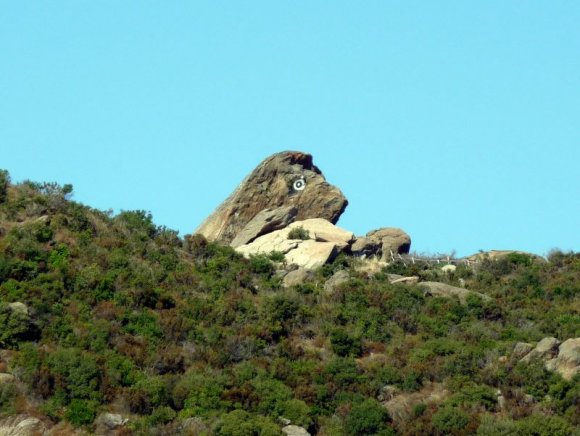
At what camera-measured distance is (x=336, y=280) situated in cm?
5159

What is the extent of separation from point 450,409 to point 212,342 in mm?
7649

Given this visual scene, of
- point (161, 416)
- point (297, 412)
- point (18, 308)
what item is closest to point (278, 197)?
point (18, 308)

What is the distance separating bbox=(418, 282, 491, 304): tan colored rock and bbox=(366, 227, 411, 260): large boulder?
6212 mm

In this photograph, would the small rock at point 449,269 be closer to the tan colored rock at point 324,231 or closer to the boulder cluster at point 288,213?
the boulder cluster at point 288,213

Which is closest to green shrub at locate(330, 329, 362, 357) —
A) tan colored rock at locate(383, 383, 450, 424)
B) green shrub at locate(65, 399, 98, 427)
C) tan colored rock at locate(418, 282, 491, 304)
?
tan colored rock at locate(383, 383, 450, 424)

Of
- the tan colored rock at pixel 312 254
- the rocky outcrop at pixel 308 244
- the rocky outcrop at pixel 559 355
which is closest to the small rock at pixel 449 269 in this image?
the rocky outcrop at pixel 308 244

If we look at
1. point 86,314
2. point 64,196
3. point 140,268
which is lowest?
point 86,314

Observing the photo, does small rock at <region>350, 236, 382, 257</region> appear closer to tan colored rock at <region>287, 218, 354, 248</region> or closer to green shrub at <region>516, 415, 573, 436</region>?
tan colored rock at <region>287, 218, 354, 248</region>

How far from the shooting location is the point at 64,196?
5322 centimetres

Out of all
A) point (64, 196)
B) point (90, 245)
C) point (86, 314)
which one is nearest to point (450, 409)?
point (86, 314)

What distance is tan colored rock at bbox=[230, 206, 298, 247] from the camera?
189 feet

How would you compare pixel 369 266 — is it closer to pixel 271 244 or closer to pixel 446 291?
pixel 271 244

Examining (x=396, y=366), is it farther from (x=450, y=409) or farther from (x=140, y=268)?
(x=140, y=268)

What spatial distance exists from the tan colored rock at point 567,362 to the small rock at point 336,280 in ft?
30.5
